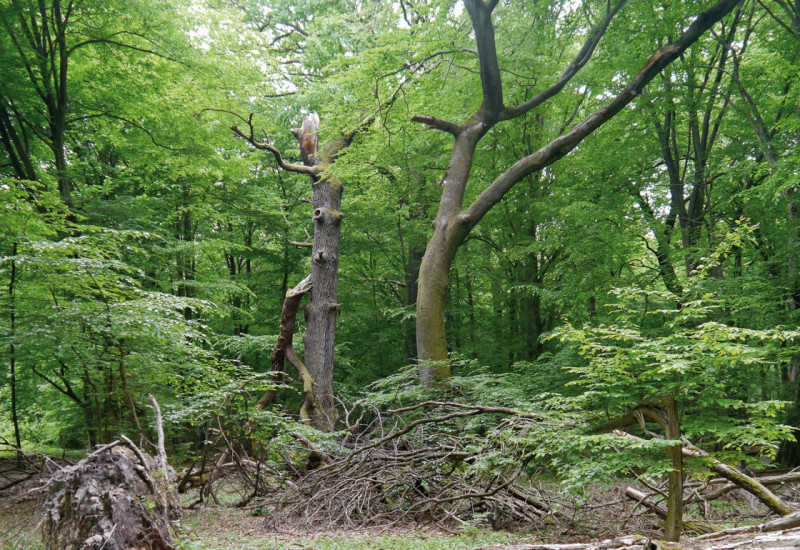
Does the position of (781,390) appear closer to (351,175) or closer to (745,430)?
(745,430)

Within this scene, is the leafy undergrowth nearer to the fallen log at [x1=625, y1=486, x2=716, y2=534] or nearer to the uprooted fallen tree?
the uprooted fallen tree

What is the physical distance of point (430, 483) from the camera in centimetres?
543

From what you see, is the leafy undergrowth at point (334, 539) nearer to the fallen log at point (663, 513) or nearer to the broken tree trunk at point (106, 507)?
the broken tree trunk at point (106, 507)

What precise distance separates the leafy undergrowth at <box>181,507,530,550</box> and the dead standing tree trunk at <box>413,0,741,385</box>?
339cm

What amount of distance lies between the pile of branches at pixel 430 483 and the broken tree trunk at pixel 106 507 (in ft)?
6.91

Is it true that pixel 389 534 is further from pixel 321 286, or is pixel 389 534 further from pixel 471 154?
pixel 471 154

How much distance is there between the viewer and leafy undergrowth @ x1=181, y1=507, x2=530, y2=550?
4.05 m

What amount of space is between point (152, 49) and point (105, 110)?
157 cm

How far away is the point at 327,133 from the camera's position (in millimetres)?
A: 9945

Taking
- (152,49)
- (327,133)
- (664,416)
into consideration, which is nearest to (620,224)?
(327,133)

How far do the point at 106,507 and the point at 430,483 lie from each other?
3.24 meters

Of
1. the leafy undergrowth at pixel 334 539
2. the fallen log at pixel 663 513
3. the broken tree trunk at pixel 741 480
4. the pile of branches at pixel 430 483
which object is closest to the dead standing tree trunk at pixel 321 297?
the pile of branches at pixel 430 483

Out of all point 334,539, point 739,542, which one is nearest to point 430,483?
point 334,539

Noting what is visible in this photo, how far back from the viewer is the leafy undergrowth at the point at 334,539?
4047mm
